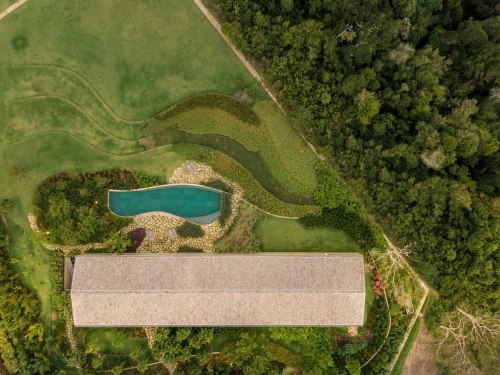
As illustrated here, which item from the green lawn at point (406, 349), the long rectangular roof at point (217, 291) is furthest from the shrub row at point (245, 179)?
the green lawn at point (406, 349)

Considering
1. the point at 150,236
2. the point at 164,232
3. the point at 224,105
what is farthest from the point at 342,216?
the point at 150,236

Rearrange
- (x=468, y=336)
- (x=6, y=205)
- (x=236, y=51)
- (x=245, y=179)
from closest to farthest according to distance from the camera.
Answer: (x=468, y=336) → (x=6, y=205) → (x=245, y=179) → (x=236, y=51)

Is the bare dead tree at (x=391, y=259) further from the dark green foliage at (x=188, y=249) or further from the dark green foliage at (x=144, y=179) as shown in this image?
the dark green foliage at (x=144, y=179)

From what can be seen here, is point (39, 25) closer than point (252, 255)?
No

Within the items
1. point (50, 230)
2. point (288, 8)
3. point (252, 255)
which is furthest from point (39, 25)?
point (252, 255)

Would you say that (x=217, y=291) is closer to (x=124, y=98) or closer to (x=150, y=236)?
(x=150, y=236)

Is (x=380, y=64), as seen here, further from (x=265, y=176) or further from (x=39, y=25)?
(x=39, y=25)
